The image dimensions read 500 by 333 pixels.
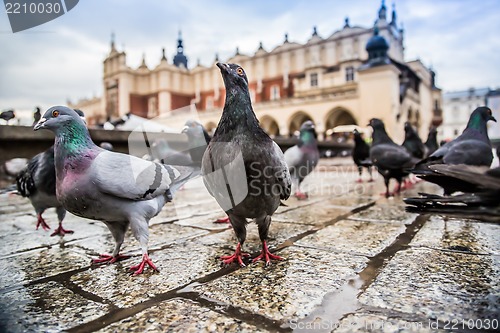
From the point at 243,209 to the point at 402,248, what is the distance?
1187 millimetres

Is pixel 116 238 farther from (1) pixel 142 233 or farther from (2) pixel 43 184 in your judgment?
(2) pixel 43 184

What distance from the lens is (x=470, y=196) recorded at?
1257 mm

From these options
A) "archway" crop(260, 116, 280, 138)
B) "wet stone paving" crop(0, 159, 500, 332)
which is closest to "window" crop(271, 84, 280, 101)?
"archway" crop(260, 116, 280, 138)

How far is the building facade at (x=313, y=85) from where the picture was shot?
23938mm

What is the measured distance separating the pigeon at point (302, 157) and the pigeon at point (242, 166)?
10.3ft

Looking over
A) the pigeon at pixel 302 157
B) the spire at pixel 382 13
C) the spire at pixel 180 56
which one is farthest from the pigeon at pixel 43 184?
the spire at pixel 180 56

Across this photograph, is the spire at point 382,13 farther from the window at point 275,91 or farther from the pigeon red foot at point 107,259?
the pigeon red foot at point 107,259

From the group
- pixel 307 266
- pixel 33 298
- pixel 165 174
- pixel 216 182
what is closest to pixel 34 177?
pixel 165 174

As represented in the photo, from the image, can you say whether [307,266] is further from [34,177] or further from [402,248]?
[34,177]

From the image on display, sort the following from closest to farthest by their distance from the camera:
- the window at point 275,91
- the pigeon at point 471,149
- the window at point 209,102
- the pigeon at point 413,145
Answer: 1. the pigeon at point 471,149
2. the pigeon at point 413,145
3. the window at point 275,91
4. the window at point 209,102

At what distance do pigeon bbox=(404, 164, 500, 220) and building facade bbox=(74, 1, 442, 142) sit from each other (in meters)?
23.2

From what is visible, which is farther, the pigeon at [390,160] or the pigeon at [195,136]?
the pigeon at [390,160]

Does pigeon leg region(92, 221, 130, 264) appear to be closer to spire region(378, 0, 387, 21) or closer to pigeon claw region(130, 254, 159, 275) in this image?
pigeon claw region(130, 254, 159, 275)

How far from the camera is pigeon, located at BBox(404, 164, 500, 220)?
1.17 m
